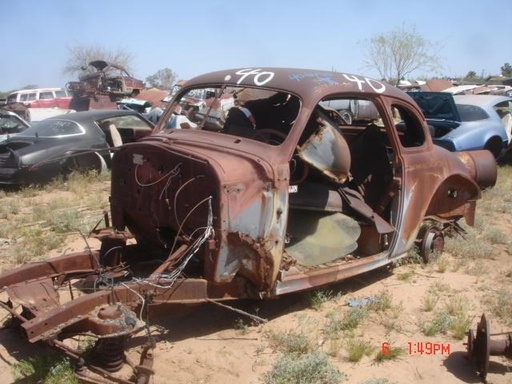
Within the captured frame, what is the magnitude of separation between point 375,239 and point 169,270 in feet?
7.21

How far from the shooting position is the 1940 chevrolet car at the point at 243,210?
3516mm

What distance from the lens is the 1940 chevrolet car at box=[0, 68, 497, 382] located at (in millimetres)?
3516

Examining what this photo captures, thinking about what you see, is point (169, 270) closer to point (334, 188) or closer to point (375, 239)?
point (334, 188)

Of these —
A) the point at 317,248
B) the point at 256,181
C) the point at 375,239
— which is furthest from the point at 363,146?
the point at 256,181

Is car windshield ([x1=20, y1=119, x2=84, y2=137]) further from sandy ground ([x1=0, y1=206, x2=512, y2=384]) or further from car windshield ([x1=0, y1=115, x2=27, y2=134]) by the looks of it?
sandy ground ([x1=0, y1=206, x2=512, y2=384])

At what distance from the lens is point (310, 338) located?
3943 mm

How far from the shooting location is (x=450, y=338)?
4.02 metres

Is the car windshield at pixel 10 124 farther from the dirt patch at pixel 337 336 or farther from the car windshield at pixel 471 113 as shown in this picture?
the car windshield at pixel 471 113

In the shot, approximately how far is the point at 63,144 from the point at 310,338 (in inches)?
281

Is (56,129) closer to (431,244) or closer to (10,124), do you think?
(10,124)
